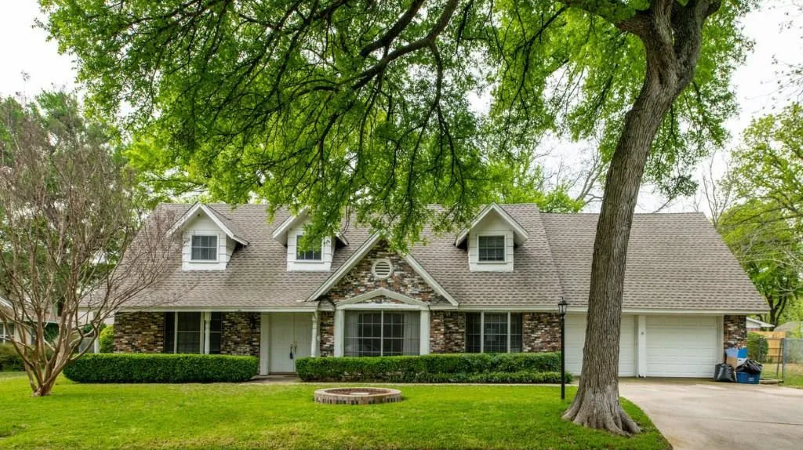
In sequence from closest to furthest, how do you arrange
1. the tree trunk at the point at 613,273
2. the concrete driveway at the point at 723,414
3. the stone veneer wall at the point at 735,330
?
1. the concrete driveway at the point at 723,414
2. the tree trunk at the point at 613,273
3. the stone veneer wall at the point at 735,330

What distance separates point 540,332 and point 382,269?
209 inches

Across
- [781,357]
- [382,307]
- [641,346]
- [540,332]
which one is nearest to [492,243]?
[540,332]

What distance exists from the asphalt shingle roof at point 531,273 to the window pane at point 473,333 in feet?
2.33

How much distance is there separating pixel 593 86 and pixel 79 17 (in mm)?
11583

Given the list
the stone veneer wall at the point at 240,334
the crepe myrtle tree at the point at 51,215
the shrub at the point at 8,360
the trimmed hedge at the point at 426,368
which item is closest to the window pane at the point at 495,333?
the trimmed hedge at the point at 426,368

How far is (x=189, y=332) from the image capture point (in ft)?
69.5

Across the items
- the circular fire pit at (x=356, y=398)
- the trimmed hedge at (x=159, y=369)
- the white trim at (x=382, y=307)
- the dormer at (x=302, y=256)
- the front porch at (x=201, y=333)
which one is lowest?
the trimmed hedge at (x=159, y=369)

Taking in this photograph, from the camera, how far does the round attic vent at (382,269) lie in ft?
67.4

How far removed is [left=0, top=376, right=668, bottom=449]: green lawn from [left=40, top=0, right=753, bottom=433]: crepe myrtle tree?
1.01 meters

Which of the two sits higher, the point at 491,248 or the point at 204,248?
the point at 491,248

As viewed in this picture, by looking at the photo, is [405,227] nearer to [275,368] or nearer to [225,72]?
[225,72]

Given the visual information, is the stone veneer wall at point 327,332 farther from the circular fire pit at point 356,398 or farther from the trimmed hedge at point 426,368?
the circular fire pit at point 356,398

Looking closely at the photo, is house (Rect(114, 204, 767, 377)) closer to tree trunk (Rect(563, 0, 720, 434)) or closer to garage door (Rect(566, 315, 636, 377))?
garage door (Rect(566, 315, 636, 377))

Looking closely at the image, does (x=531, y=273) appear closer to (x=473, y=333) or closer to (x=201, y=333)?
(x=473, y=333)
